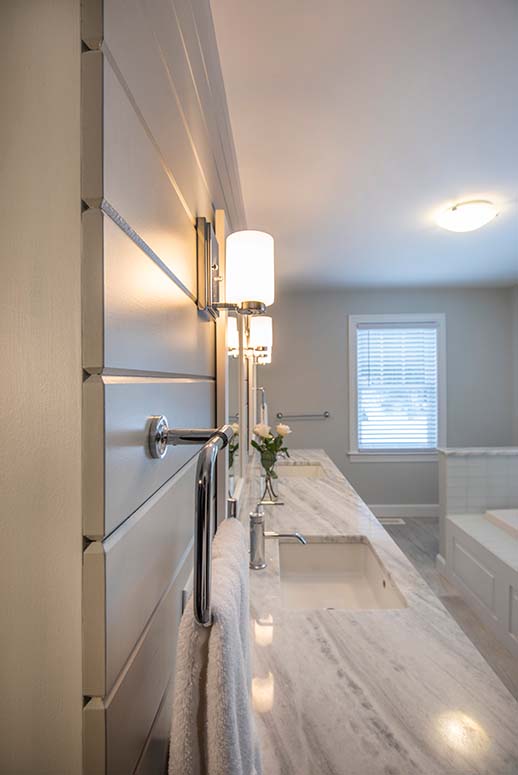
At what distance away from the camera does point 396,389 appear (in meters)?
4.68

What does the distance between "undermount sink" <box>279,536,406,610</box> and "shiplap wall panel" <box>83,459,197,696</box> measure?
37.1 inches

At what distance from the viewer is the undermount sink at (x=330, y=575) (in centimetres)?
142

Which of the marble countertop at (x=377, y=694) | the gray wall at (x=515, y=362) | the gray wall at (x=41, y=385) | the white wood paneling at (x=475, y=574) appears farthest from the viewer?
the gray wall at (x=515, y=362)

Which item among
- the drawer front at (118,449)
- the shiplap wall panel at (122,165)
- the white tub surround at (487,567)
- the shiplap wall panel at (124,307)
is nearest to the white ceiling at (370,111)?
the shiplap wall panel at (122,165)

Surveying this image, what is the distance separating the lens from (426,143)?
5.91 feet

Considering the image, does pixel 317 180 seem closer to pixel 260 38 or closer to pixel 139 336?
pixel 260 38

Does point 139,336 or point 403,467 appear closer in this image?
point 139,336

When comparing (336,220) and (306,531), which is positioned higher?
(336,220)

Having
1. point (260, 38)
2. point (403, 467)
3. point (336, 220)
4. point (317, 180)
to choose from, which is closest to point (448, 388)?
point (403, 467)

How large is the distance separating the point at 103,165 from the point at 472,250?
11.6 ft

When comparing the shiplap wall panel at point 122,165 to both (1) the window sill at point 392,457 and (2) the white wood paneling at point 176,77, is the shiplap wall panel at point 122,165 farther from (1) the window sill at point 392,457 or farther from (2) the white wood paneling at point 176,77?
(1) the window sill at point 392,457

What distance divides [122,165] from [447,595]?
3338 millimetres

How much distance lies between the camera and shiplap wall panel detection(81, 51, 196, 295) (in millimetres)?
382

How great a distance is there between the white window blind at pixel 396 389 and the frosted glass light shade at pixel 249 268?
3.69m
